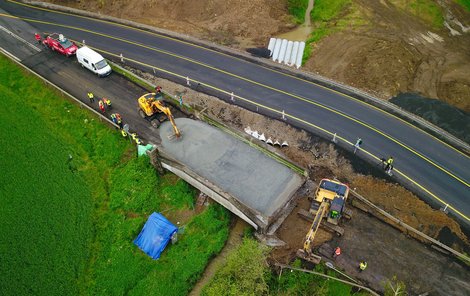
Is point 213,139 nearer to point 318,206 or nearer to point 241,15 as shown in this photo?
point 318,206

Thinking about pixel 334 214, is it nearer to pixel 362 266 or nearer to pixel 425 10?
pixel 362 266

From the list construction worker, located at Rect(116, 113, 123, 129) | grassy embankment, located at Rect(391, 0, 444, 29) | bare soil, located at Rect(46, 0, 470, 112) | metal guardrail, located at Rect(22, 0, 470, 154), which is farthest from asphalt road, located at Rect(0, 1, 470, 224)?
grassy embankment, located at Rect(391, 0, 444, 29)

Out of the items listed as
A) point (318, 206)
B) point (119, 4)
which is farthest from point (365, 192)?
point (119, 4)

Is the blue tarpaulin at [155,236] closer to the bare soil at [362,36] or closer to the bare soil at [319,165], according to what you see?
the bare soil at [319,165]

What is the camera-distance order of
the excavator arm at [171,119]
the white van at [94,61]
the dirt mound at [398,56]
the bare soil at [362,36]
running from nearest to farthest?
1. the excavator arm at [171,119]
2. the white van at [94,61]
3. the dirt mound at [398,56]
4. the bare soil at [362,36]

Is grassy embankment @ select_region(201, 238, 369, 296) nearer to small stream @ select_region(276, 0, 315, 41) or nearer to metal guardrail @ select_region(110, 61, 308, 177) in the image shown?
metal guardrail @ select_region(110, 61, 308, 177)

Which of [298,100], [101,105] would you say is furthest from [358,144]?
[101,105]

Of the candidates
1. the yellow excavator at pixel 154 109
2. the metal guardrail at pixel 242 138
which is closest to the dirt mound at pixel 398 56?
the metal guardrail at pixel 242 138
